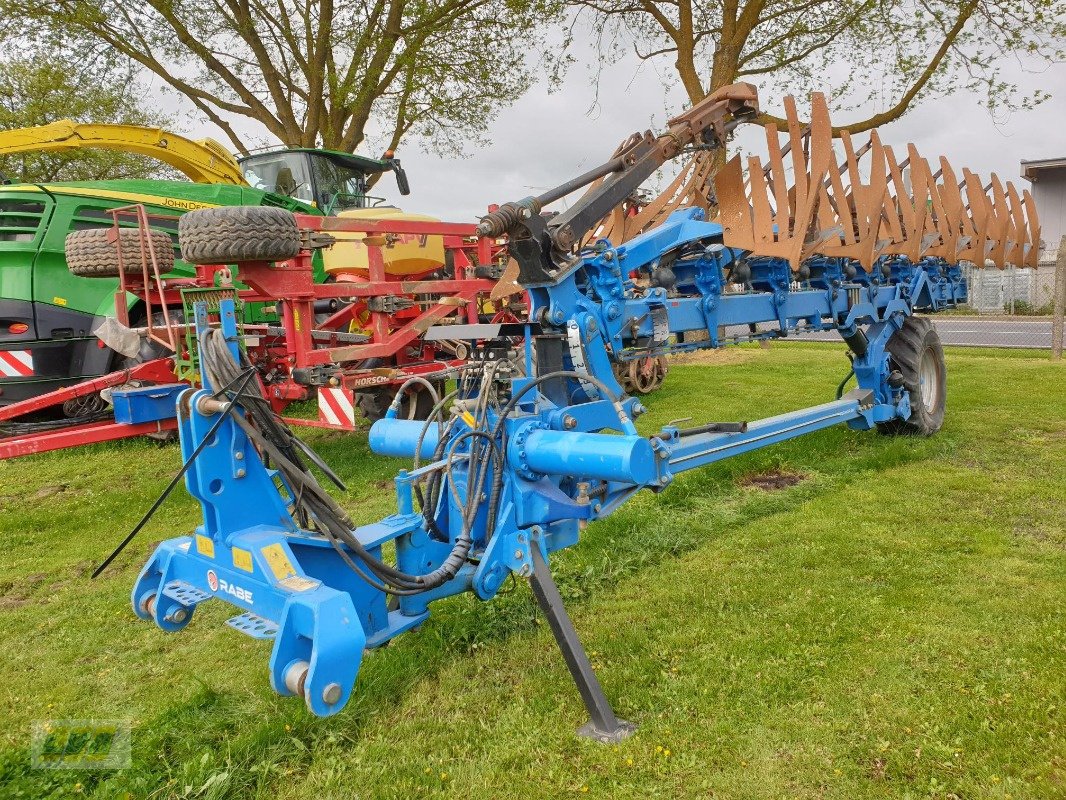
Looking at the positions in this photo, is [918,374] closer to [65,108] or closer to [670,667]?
[670,667]

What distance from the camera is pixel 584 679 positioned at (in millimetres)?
2988

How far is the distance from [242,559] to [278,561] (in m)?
0.19

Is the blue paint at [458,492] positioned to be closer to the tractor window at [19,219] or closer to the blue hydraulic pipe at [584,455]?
the blue hydraulic pipe at [584,455]

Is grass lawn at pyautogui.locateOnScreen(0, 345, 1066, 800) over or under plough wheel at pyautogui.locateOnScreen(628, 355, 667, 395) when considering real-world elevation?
under

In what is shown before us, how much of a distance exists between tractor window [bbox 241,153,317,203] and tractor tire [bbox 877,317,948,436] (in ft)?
23.0

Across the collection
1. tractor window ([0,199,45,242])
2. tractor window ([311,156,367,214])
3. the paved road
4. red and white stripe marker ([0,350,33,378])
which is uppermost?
tractor window ([311,156,367,214])

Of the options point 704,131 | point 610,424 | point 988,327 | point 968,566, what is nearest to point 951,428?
point 968,566

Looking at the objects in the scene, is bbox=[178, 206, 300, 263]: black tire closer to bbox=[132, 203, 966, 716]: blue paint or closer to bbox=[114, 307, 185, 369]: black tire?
bbox=[132, 203, 966, 716]: blue paint

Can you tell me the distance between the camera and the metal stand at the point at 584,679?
296 centimetres

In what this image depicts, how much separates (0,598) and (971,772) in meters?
4.93

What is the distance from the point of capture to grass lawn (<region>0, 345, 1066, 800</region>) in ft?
8.98

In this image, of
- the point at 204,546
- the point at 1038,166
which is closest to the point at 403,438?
the point at 204,546

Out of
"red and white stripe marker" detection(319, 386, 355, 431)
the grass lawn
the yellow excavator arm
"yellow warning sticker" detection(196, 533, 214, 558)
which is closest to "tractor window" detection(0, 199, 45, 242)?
the yellow excavator arm

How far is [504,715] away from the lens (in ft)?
10.2
